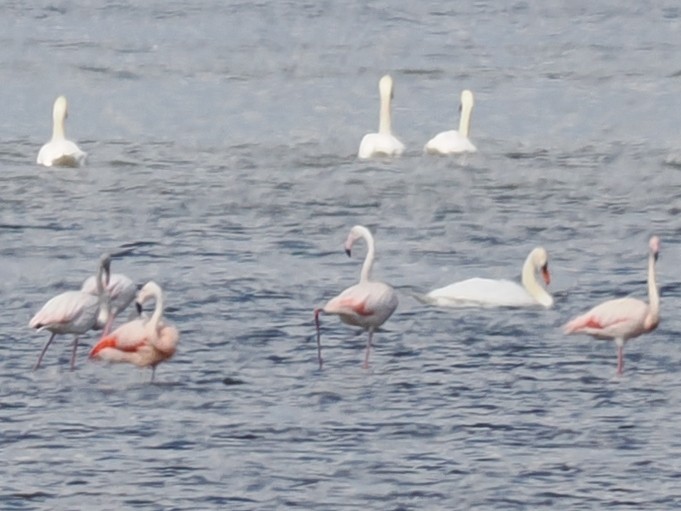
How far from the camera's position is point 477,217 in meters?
16.8

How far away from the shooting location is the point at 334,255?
15.2 meters

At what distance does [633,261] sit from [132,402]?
203 inches

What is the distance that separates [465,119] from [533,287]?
8.06 meters

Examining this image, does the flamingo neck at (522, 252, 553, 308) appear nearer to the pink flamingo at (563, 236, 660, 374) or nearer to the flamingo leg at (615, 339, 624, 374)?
the pink flamingo at (563, 236, 660, 374)

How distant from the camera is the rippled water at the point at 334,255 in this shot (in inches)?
377

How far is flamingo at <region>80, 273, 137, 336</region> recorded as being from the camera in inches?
492

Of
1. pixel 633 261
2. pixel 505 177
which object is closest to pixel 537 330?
pixel 633 261

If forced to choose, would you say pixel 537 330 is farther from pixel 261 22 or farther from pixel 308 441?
pixel 261 22

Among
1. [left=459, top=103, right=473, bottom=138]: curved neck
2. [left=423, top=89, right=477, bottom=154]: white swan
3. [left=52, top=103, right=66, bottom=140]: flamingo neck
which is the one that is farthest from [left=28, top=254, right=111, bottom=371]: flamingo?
[left=459, top=103, right=473, bottom=138]: curved neck

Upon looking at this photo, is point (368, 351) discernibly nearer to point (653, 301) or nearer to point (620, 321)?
point (620, 321)

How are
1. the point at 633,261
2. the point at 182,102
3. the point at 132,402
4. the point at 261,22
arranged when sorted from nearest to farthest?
the point at 132,402 → the point at 633,261 → the point at 182,102 → the point at 261,22

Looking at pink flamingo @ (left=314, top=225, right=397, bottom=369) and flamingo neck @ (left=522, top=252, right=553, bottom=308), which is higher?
flamingo neck @ (left=522, top=252, right=553, bottom=308)

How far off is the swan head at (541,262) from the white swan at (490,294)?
14 centimetres

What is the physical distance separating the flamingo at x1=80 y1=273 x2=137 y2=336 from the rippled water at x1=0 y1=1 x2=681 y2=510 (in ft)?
1.12
